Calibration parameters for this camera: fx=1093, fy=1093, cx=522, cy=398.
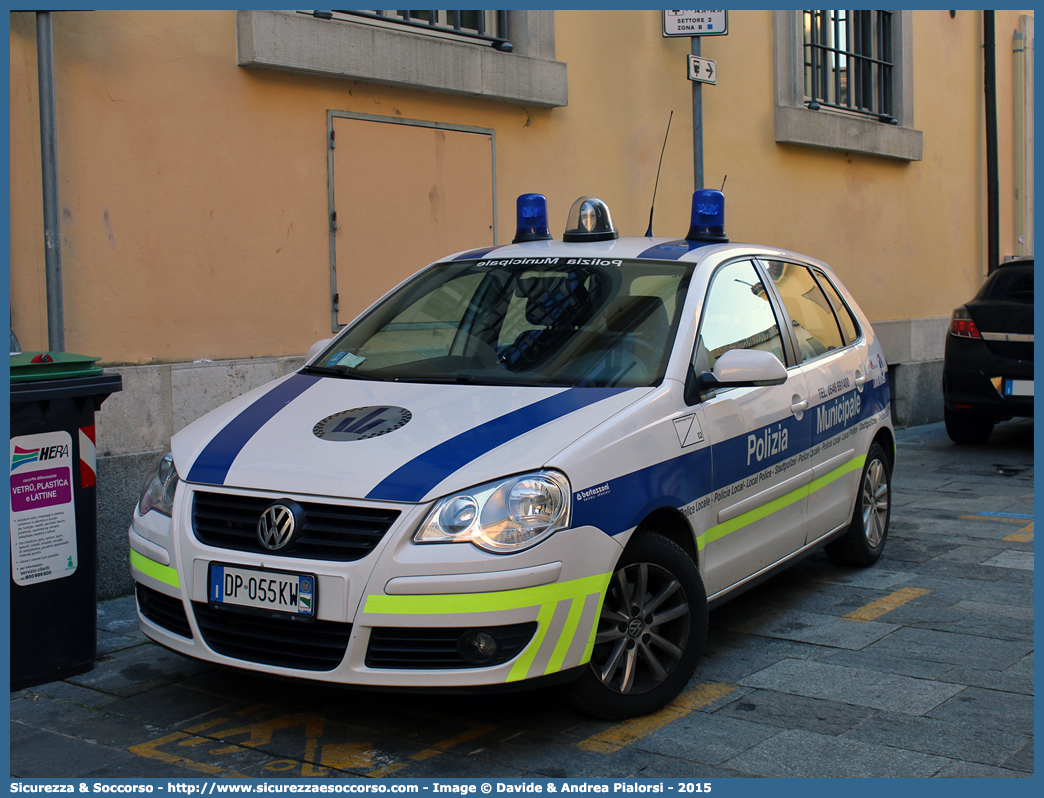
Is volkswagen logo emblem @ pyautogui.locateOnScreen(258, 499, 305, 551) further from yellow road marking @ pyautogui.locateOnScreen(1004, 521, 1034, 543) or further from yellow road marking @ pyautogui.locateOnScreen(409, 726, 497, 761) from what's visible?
yellow road marking @ pyautogui.locateOnScreen(1004, 521, 1034, 543)

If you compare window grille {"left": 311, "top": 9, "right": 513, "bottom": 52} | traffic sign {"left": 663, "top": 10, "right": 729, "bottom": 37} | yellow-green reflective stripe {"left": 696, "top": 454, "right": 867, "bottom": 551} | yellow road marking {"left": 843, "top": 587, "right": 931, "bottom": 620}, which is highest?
window grille {"left": 311, "top": 9, "right": 513, "bottom": 52}

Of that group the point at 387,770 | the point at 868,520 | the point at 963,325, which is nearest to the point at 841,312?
the point at 868,520

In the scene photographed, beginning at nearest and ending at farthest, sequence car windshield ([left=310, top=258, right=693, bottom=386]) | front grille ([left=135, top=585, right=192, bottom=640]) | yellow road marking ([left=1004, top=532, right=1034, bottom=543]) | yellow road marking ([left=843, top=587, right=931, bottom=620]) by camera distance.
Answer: front grille ([left=135, top=585, right=192, bottom=640]) → car windshield ([left=310, top=258, right=693, bottom=386]) → yellow road marking ([left=843, top=587, right=931, bottom=620]) → yellow road marking ([left=1004, top=532, right=1034, bottom=543])

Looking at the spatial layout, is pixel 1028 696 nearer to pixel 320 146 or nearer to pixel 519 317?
pixel 519 317

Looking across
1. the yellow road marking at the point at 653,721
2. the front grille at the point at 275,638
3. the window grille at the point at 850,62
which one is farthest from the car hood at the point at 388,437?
the window grille at the point at 850,62

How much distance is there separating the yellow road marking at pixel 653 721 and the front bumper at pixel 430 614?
11.5 inches

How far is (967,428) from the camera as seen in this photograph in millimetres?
10141

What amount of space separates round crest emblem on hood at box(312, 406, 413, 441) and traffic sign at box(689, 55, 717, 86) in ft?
15.5

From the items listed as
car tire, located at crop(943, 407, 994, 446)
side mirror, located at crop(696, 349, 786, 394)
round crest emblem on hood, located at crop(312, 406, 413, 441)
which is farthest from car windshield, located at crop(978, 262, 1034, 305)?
round crest emblem on hood, located at crop(312, 406, 413, 441)

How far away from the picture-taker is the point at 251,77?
6.41 m

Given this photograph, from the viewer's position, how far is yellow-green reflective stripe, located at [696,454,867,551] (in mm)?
4027

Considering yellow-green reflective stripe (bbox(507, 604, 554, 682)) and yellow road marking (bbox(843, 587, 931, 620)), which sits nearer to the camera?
yellow-green reflective stripe (bbox(507, 604, 554, 682))

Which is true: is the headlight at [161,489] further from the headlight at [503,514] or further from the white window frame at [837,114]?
the white window frame at [837,114]

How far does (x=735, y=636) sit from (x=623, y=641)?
1202 mm
